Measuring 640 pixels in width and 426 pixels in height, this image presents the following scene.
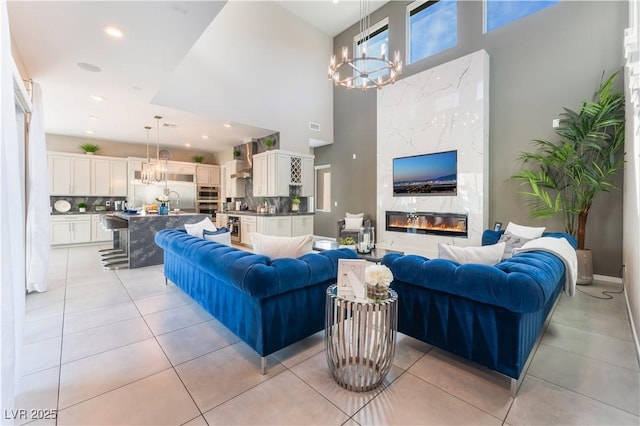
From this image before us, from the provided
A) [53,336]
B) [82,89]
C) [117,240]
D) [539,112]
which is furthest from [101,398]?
[539,112]

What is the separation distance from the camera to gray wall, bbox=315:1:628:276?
401 cm

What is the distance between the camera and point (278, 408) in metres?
1.52

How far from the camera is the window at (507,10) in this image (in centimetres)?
471

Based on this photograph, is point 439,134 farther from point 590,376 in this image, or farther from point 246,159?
point 246,159

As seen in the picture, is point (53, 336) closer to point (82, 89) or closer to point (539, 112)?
point (82, 89)

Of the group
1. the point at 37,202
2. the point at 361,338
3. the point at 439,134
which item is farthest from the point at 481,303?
the point at 37,202

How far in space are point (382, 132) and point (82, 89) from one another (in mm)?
5653

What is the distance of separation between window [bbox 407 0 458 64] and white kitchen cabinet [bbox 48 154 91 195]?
873cm

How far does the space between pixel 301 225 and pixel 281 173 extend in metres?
1.43

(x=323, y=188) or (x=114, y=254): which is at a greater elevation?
(x=323, y=188)

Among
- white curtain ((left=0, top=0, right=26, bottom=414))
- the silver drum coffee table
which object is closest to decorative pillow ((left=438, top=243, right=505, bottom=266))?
the silver drum coffee table

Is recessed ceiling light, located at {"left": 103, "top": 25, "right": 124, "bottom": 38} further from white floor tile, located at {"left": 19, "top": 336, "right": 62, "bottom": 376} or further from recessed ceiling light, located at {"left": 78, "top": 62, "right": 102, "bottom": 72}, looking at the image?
white floor tile, located at {"left": 19, "top": 336, "right": 62, "bottom": 376}

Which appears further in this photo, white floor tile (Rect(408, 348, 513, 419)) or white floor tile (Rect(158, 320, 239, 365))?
white floor tile (Rect(158, 320, 239, 365))

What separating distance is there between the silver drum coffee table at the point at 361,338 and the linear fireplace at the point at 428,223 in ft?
13.8
